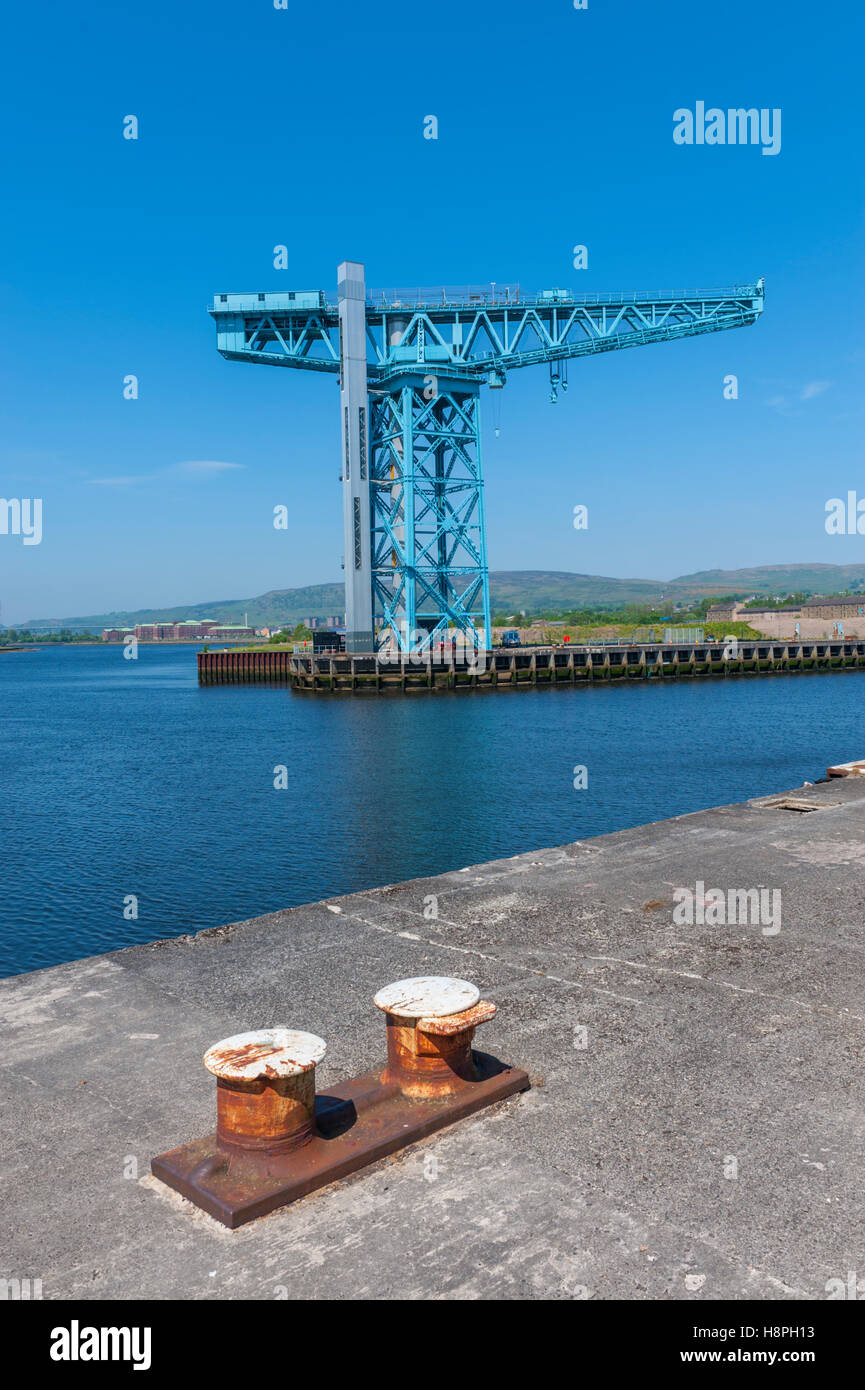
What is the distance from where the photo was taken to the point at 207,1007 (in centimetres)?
674

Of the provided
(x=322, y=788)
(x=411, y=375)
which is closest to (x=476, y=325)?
(x=411, y=375)

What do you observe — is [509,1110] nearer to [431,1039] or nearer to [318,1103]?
[431,1039]

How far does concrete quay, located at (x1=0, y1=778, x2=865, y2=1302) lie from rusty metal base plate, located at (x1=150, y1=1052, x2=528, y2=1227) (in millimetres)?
84

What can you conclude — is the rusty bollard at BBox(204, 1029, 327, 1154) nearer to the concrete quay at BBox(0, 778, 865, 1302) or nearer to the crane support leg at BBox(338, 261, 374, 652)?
the concrete quay at BBox(0, 778, 865, 1302)

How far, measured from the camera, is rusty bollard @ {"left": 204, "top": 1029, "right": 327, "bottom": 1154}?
4316 mm

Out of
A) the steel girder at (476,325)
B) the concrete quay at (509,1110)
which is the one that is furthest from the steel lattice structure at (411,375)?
the concrete quay at (509,1110)

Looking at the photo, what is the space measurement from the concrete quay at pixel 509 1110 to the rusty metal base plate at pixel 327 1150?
0.28 ft

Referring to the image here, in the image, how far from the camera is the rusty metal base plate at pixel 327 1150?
421 cm

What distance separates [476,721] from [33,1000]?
36.0m

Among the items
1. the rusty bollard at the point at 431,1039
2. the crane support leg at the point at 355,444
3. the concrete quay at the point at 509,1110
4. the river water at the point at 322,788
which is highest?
the crane support leg at the point at 355,444

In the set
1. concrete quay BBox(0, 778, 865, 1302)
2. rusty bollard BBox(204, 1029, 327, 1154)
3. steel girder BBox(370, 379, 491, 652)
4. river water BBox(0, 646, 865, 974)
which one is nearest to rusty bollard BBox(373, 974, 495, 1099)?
concrete quay BBox(0, 778, 865, 1302)

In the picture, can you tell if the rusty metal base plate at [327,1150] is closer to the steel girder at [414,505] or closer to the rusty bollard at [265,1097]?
the rusty bollard at [265,1097]
